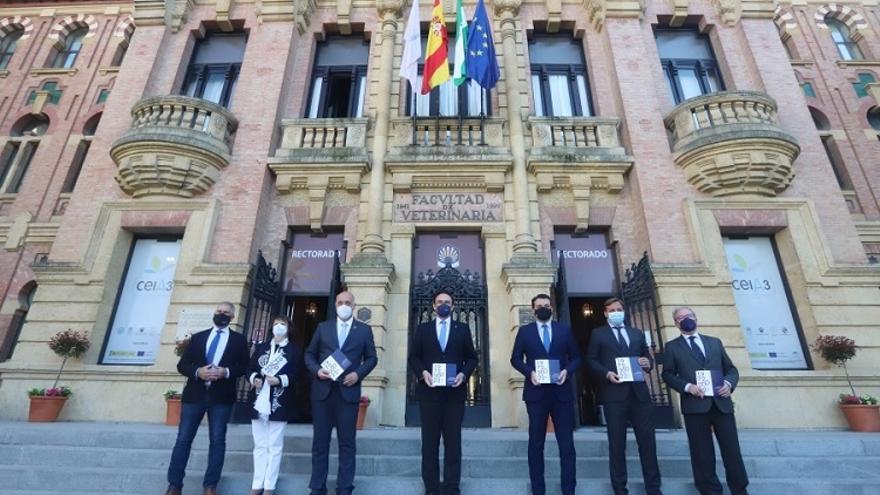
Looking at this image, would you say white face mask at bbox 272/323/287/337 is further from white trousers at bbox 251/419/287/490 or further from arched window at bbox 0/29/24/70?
arched window at bbox 0/29/24/70

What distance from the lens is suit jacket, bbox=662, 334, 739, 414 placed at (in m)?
5.38

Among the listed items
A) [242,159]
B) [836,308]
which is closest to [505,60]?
[242,159]

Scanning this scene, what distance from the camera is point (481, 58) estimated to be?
11391mm

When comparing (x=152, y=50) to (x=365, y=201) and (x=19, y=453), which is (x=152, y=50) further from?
(x=19, y=453)

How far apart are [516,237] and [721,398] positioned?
19.4ft

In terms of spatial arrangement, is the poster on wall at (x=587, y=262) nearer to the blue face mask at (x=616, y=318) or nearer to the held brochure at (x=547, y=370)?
the blue face mask at (x=616, y=318)

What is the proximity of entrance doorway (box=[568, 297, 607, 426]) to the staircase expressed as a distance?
6210 mm

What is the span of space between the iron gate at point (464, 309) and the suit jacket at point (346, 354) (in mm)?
4613

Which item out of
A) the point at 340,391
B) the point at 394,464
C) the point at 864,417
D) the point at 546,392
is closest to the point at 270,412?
A: the point at 340,391

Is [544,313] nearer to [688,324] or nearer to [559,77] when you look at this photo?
[688,324]

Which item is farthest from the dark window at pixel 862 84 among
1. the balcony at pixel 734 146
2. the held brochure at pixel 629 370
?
the held brochure at pixel 629 370

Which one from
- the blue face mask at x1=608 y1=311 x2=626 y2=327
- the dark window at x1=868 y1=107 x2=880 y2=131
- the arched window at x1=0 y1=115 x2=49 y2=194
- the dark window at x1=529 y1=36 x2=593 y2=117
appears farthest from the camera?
the dark window at x1=868 y1=107 x2=880 y2=131

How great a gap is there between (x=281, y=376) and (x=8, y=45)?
20691 millimetres

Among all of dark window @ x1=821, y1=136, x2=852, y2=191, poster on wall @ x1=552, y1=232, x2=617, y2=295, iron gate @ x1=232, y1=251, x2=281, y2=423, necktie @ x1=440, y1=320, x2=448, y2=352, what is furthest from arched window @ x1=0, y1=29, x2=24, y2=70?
dark window @ x1=821, y1=136, x2=852, y2=191
